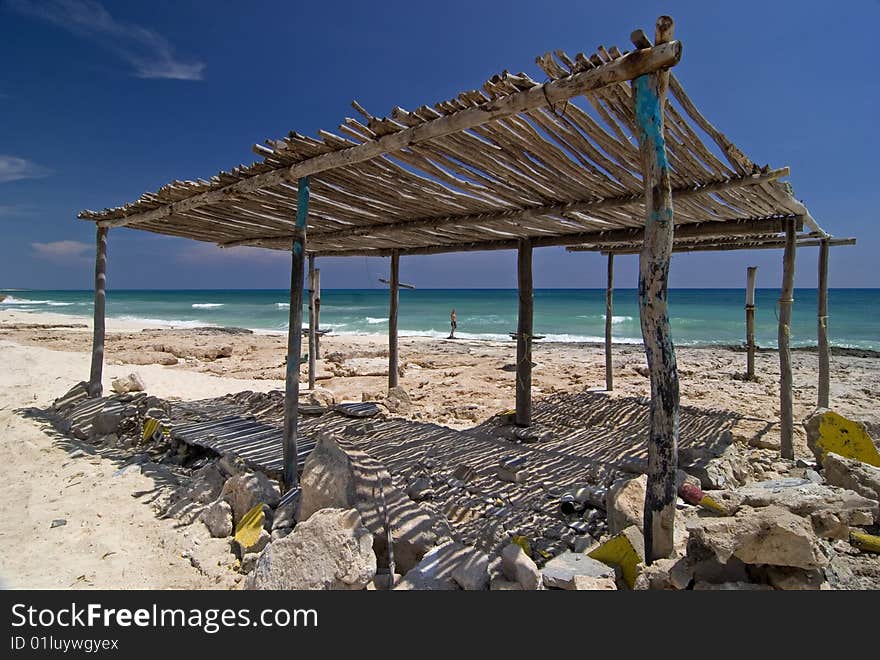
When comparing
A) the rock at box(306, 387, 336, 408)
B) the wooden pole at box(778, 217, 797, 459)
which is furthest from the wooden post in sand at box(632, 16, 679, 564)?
the rock at box(306, 387, 336, 408)

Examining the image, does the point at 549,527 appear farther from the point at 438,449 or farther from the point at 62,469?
the point at 62,469

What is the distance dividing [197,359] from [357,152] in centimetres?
1165

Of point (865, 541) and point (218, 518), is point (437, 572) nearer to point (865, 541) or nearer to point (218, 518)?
point (218, 518)

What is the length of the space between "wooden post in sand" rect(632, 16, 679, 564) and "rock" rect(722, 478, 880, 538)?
83cm

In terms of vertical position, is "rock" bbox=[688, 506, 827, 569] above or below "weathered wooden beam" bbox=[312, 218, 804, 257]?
below

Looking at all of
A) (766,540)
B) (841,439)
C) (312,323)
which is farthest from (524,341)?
(312,323)

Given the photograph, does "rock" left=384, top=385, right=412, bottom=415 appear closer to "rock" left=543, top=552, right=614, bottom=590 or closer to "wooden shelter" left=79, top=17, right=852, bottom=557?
"wooden shelter" left=79, top=17, right=852, bottom=557

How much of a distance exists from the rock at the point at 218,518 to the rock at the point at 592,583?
7.80ft

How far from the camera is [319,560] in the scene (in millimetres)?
2346

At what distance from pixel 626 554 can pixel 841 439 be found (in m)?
3.04

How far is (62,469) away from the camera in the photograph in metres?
4.37

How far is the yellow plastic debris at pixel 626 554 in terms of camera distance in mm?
2424

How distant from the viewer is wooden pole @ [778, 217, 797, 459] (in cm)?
489
